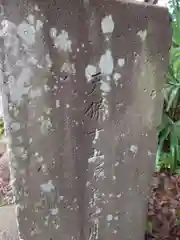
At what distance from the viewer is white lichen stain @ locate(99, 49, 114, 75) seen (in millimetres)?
1039

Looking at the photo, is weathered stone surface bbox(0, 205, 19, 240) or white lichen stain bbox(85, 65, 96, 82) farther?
weathered stone surface bbox(0, 205, 19, 240)

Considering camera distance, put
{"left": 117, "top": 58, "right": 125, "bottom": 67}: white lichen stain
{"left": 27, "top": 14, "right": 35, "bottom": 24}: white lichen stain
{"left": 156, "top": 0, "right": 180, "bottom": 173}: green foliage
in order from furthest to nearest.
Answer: {"left": 156, "top": 0, "right": 180, "bottom": 173}: green foliage
{"left": 117, "top": 58, "right": 125, "bottom": 67}: white lichen stain
{"left": 27, "top": 14, "right": 35, "bottom": 24}: white lichen stain

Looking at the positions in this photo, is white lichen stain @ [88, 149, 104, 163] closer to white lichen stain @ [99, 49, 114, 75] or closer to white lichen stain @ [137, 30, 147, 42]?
white lichen stain @ [99, 49, 114, 75]

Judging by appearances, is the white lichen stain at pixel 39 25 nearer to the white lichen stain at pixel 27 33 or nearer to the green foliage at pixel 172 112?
the white lichen stain at pixel 27 33

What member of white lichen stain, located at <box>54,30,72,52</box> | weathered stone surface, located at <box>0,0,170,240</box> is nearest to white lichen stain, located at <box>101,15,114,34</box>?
weathered stone surface, located at <box>0,0,170,240</box>

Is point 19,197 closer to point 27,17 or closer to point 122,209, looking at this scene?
point 122,209


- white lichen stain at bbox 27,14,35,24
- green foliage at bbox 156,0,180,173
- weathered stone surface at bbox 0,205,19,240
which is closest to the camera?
white lichen stain at bbox 27,14,35,24

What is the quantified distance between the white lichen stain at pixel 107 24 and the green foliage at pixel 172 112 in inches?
41.2

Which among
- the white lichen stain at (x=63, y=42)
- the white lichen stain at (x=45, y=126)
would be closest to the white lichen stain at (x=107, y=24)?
the white lichen stain at (x=63, y=42)

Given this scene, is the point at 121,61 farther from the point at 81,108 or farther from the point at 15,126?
the point at 15,126

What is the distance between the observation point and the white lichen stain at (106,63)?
3.41ft

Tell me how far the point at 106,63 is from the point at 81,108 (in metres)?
0.17

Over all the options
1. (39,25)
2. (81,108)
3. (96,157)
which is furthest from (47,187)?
(39,25)

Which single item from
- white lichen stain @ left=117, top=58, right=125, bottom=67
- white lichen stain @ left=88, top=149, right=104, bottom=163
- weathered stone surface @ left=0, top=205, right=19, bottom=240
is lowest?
weathered stone surface @ left=0, top=205, right=19, bottom=240
